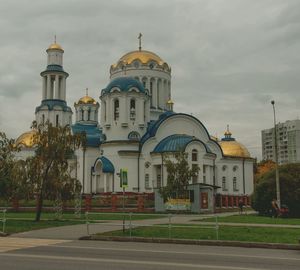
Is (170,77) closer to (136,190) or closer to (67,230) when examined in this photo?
A: (136,190)

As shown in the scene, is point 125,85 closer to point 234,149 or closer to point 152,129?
point 152,129

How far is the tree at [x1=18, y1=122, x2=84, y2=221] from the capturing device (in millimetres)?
27250

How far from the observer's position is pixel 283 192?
118 feet

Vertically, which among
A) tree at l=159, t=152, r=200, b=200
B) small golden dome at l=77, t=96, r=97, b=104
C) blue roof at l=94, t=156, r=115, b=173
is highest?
small golden dome at l=77, t=96, r=97, b=104

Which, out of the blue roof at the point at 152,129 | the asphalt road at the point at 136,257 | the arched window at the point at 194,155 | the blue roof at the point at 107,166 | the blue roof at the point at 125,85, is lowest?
the asphalt road at the point at 136,257

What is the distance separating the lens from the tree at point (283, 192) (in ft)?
117

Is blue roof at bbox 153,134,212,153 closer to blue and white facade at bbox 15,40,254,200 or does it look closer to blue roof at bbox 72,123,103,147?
blue and white facade at bbox 15,40,254,200

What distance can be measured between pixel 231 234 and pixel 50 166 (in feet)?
42.3

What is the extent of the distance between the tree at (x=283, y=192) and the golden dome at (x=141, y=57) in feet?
98.3

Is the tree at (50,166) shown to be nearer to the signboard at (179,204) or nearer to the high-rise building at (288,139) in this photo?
the signboard at (179,204)

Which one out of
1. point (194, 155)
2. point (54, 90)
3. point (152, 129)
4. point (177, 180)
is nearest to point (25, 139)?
point (54, 90)

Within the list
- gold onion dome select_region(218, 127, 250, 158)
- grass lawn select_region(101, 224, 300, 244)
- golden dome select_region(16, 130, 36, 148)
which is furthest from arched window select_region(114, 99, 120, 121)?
grass lawn select_region(101, 224, 300, 244)

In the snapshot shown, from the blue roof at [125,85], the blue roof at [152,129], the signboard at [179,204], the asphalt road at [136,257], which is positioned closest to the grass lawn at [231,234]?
the asphalt road at [136,257]

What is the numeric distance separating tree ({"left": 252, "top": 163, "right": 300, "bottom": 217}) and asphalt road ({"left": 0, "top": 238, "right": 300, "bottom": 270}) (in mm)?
21397
